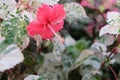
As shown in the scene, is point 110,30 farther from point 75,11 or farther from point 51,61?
point 51,61

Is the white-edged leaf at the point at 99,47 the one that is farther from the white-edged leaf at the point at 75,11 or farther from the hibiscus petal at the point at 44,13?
the hibiscus petal at the point at 44,13

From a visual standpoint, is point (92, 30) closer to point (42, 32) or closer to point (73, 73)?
point (73, 73)

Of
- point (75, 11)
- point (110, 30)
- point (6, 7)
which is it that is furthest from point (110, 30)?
point (6, 7)

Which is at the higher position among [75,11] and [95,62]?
[75,11]

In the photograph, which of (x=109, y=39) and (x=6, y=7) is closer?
(x=6, y=7)

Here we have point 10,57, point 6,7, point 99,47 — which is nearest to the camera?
point 10,57

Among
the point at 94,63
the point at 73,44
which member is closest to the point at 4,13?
the point at 94,63

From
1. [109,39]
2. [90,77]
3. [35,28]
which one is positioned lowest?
[90,77]
